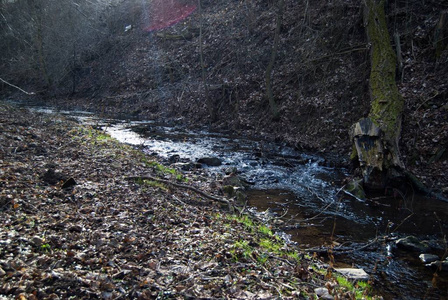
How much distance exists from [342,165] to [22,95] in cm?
2909

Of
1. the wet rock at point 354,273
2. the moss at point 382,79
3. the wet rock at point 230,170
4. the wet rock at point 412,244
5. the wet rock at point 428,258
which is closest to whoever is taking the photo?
the wet rock at point 354,273

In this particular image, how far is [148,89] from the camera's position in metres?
22.9

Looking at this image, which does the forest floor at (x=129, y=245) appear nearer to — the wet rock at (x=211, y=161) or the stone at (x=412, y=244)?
the stone at (x=412, y=244)

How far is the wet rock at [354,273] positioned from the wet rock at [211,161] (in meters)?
6.59

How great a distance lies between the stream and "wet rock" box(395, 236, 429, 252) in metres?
0.09

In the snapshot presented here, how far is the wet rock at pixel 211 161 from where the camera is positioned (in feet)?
36.3

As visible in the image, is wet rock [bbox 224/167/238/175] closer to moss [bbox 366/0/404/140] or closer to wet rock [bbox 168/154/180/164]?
wet rock [bbox 168/154/180/164]

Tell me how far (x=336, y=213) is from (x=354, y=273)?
2.54 m

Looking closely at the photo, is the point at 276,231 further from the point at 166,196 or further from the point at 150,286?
the point at 150,286

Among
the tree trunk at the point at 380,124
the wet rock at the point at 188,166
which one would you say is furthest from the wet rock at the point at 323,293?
the wet rock at the point at 188,166

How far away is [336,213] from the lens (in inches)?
287

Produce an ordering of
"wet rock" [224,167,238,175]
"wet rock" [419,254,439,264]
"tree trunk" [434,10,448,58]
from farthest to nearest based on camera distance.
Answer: "tree trunk" [434,10,448,58]
"wet rock" [224,167,238,175]
"wet rock" [419,254,439,264]

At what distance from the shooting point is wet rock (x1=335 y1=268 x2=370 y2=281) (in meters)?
4.75

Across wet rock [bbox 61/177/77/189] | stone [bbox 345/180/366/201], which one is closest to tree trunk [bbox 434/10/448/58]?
stone [bbox 345/180/366/201]
